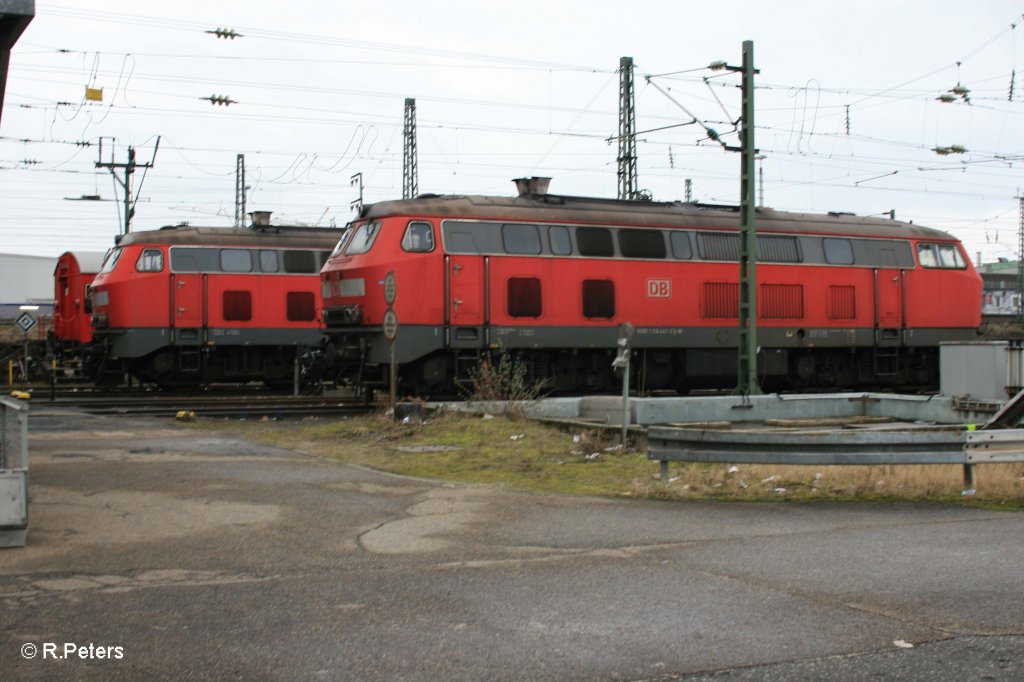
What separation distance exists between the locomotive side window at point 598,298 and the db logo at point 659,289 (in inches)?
33.9

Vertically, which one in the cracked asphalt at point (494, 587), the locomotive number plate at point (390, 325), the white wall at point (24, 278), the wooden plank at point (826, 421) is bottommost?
the cracked asphalt at point (494, 587)

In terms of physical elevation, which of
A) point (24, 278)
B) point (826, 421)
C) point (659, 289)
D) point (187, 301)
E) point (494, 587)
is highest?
point (24, 278)

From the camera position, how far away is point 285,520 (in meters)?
8.77

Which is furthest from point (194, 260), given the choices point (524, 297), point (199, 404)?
point (524, 297)

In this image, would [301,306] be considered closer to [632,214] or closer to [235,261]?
[235,261]

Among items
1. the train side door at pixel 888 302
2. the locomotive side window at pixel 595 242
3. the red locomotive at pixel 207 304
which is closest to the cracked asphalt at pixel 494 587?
the locomotive side window at pixel 595 242

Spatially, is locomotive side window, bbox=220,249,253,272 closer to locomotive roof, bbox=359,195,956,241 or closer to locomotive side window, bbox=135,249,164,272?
locomotive side window, bbox=135,249,164,272

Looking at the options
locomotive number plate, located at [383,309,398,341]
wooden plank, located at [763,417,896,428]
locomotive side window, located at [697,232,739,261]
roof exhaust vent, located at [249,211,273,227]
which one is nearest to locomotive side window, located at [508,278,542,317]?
locomotive number plate, located at [383,309,398,341]

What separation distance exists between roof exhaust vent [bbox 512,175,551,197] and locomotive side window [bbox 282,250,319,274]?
647cm

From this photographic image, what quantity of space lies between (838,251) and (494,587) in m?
18.8

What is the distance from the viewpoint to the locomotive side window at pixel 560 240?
20391mm

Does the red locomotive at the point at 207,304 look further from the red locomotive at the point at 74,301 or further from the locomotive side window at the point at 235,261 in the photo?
the red locomotive at the point at 74,301

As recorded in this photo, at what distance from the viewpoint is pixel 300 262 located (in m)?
25.7

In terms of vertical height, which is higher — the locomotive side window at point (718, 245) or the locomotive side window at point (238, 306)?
the locomotive side window at point (718, 245)
